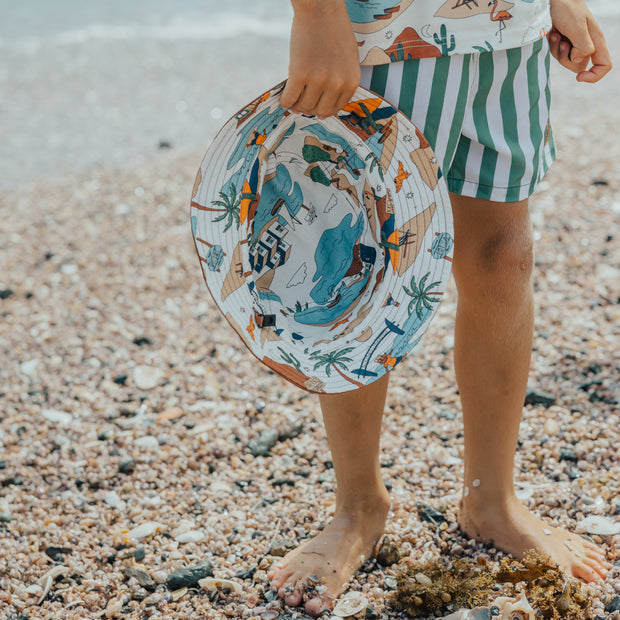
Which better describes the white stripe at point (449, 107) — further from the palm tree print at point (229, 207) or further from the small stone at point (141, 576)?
the small stone at point (141, 576)

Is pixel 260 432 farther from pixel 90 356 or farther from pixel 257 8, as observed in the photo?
pixel 257 8

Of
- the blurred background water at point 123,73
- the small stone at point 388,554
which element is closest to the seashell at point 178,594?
the small stone at point 388,554

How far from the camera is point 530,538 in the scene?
185cm

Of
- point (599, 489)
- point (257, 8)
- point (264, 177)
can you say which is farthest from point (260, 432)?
point (257, 8)

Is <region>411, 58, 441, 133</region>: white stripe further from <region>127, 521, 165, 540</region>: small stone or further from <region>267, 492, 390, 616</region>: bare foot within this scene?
<region>127, 521, 165, 540</region>: small stone

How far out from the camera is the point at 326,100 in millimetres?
1352

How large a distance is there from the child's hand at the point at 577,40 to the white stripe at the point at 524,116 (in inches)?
7.9

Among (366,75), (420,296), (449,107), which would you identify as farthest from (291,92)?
(420,296)

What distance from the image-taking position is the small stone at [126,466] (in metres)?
2.42

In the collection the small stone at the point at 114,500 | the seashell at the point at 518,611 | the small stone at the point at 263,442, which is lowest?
the small stone at the point at 114,500

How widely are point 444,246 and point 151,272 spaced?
2.59 metres

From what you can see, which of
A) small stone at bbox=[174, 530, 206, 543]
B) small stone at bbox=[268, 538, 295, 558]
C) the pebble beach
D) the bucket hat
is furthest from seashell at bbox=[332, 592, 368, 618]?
the bucket hat

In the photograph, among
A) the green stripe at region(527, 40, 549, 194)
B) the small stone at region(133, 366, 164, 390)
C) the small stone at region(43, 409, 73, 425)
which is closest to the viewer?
the green stripe at region(527, 40, 549, 194)

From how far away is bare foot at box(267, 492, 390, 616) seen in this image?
1807 millimetres
